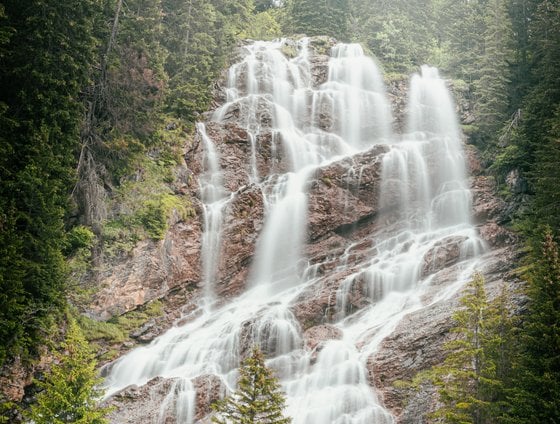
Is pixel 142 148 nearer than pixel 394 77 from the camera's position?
Yes

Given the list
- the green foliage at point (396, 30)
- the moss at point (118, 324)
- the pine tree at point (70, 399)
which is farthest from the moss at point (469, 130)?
the pine tree at point (70, 399)

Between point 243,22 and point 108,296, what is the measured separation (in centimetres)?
3584

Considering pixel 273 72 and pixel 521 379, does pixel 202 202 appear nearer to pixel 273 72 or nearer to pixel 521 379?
pixel 273 72

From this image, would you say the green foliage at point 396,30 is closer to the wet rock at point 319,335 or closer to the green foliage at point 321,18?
the green foliage at point 321,18

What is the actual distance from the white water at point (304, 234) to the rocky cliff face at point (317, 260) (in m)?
0.42

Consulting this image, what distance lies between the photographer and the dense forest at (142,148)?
13.8m

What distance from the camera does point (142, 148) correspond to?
26516 mm

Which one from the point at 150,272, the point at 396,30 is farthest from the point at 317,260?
the point at 396,30

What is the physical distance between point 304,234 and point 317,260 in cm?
182

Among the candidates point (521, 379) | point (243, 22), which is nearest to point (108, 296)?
point (521, 379)

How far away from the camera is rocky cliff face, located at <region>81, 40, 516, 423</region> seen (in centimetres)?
1819

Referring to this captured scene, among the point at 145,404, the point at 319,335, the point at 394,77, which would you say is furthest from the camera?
the point at 394,77

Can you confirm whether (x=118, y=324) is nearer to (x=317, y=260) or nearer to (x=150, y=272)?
(x=150, y=272)

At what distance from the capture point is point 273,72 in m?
40.1
